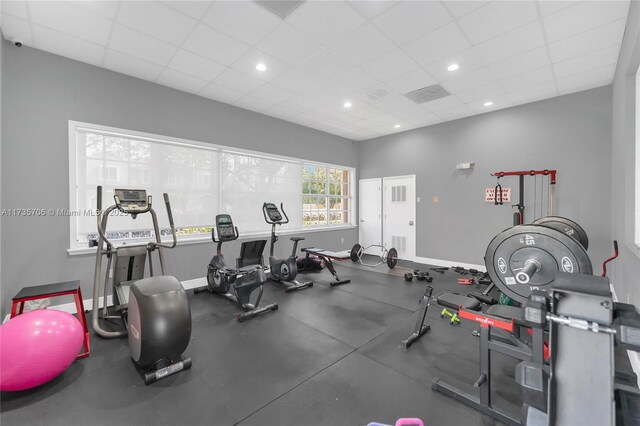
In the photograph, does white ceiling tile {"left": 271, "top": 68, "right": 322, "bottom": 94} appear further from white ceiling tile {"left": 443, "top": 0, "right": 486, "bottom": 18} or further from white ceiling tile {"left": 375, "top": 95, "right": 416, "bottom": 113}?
white ceiling tile {"left": 443, "top": 0, "right": 486, "bottom": 18}

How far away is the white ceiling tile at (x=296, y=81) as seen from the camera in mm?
3833

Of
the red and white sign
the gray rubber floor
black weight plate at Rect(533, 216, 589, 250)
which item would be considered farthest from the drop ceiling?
the gray rubber floor

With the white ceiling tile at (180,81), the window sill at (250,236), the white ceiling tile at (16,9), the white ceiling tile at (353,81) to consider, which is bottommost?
the window sill at (250,236)

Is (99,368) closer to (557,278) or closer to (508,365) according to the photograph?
(557,278)

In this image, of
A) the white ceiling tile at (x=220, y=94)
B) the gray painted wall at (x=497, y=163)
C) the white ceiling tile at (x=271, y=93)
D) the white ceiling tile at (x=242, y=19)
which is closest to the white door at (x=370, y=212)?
the gray painted wall at (x=497, y=163)

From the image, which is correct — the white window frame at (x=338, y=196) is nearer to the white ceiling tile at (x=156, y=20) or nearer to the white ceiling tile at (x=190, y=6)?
the white ceiling tile at (x=156, y=20)

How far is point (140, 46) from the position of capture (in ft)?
10.4

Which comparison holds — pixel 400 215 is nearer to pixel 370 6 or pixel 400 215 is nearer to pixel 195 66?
pixel 370 6

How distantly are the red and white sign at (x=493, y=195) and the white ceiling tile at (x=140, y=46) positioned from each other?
578 cm

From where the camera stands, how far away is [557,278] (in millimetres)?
1312

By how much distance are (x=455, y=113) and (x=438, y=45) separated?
270 centimetres

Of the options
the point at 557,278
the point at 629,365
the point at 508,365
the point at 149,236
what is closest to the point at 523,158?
the point at 629,365

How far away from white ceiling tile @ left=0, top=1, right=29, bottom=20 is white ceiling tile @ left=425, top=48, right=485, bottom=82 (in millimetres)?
4376

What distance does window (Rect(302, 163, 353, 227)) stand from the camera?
6574 mm
